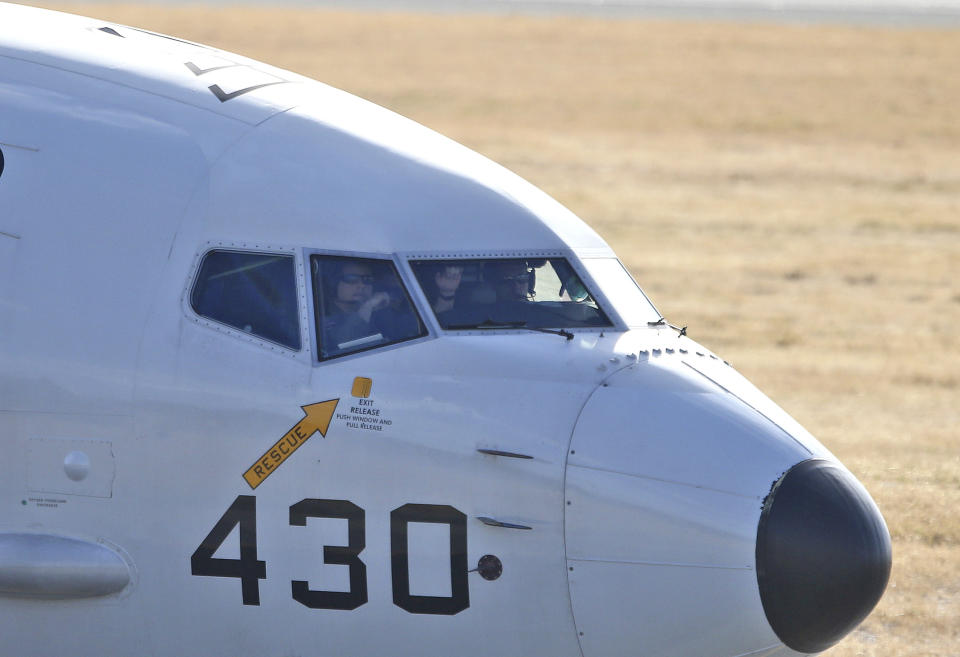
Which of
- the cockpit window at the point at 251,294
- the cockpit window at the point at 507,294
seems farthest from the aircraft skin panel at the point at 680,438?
the cockpit window at the point at 251,294

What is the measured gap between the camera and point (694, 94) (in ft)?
187

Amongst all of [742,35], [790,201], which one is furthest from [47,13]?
[742,35]

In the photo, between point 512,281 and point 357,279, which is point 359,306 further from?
point 512,281

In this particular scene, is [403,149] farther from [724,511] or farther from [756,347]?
[756,347]

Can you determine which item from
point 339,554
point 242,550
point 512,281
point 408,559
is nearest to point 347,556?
point 339,554

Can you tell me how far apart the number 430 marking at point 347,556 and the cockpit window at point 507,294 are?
1.41 metres

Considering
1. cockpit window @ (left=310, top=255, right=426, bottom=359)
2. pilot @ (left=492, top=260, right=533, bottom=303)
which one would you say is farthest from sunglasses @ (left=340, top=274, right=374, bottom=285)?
pilot @ (left=492, top=260, right=533, bottom=303)

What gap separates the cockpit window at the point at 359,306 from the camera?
9.08 m

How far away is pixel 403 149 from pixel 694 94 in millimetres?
49090

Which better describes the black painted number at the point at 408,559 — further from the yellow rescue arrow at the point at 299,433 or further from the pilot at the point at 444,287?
the pilot at the point at 444,287

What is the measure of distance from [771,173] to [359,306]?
3721 centimetres

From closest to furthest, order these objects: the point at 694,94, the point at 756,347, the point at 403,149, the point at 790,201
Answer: the point at 403,149, the point at 756,347, the point at 790,201, the point at 694,94

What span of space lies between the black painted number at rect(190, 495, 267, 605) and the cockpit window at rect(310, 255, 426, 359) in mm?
1206

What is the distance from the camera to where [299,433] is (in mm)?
8766
